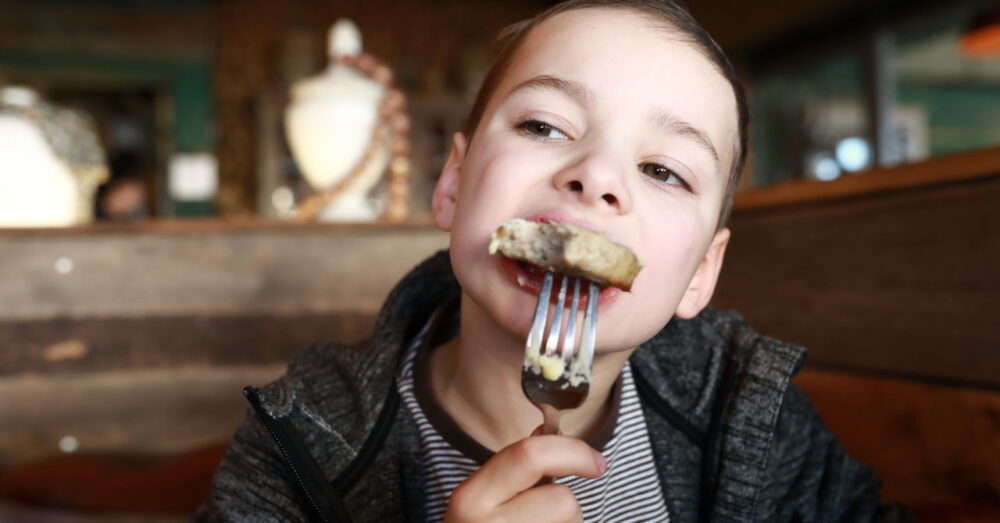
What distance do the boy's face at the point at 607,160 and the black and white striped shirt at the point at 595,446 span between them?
17cm

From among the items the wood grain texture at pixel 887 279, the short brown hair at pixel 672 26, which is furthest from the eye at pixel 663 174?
the wood grain texture at pixel 887 279

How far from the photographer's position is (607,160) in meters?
0.77

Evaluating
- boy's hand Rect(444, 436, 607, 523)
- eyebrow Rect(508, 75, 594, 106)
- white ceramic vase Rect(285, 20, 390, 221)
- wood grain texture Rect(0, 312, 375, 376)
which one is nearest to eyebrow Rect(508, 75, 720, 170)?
eyebrow Rect(508, 75, 594, 106)

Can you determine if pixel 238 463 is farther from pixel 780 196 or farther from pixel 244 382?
pixel 780 196

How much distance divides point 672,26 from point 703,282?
13.2 inches

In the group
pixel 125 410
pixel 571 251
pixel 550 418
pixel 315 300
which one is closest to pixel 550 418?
pixel 550 418

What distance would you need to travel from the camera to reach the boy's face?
30.3 inches

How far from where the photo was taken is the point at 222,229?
1.57m

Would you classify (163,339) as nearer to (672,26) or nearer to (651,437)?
(651,437)

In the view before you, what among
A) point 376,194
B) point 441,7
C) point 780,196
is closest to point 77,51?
point 441,7

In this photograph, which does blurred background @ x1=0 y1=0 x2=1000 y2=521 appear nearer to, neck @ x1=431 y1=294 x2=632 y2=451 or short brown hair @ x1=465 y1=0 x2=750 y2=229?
short brown hair @ x1=465 y1=0 x2=750 y2=229

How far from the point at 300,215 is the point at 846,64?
539 centimetres

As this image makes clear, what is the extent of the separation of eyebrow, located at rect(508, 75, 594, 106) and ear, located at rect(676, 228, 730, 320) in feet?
0.98

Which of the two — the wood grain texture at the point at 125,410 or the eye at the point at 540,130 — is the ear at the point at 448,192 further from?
the wood grain texture at the point at 125,410
